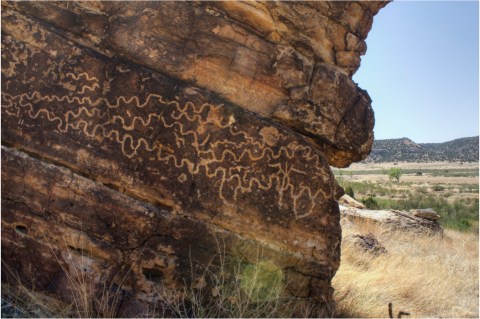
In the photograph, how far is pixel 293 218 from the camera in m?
3.80

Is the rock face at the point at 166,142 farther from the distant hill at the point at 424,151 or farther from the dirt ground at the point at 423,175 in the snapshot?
the distant hill at the point at 424,151

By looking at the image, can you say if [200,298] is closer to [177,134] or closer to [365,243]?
[177,134]

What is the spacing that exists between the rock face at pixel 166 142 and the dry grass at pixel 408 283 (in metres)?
0.99

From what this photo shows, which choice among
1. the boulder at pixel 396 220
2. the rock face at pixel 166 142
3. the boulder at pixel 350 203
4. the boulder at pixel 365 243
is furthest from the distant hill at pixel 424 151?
the rock face at pixel 166 142

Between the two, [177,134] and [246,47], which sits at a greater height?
[246,47]

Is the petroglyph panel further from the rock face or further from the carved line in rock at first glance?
the carved line in rock

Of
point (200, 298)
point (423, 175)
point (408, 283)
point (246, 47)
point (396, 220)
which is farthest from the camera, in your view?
point (423, 175)

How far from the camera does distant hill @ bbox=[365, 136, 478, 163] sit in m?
63.4

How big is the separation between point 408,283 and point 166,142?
152 inches

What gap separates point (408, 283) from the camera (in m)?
5.43

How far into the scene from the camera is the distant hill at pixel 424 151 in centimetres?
6338

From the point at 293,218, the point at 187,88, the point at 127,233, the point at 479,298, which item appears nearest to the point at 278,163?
the point at 293,218

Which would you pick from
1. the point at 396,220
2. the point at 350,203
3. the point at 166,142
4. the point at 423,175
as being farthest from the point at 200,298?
the point at 423,175

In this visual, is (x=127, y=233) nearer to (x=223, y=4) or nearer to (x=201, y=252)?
(x=201, y=252)
